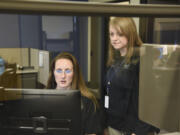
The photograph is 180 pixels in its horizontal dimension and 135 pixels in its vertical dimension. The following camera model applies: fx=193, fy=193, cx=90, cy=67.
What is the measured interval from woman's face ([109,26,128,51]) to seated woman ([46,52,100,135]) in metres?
0.12

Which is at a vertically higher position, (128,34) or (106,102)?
(128,34)

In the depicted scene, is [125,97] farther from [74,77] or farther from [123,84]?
[74,77]

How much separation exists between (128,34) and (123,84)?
Result: 15 cm

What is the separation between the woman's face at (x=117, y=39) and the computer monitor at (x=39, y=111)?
0.61 ft

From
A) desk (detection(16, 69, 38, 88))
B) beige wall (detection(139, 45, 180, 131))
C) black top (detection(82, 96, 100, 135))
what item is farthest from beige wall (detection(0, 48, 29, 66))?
beige wall (detection(139, 45, 180, 131))

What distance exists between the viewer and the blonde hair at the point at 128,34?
0.49 meters

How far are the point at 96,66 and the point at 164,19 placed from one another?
0.22 metres

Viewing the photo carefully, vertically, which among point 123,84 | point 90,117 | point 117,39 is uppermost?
point 117,39

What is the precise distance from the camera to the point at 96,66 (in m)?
0.56

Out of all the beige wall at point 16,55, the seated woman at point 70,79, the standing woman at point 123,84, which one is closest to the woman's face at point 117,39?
the standing woman at point 123,84

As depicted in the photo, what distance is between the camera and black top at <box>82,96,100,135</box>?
0.61 m

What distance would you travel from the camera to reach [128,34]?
1.79 ft

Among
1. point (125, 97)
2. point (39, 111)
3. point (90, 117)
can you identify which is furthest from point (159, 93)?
point (39, 111)

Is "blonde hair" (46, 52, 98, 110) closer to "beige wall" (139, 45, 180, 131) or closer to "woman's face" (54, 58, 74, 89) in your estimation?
"woman's face" (54, 58, 74, 89)
